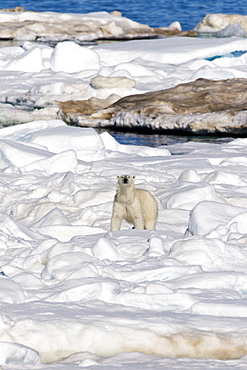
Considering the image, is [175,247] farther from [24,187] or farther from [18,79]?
[18,79]

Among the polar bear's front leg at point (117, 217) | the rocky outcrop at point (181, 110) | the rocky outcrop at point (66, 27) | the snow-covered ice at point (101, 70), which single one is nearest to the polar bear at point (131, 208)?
the polar bear's front leg at point (117, 217)

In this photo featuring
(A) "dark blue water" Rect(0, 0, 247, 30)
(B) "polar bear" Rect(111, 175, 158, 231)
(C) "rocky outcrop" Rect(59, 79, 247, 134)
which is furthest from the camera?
(A) "dark blue water" Rect(0, 0, 247, 30)

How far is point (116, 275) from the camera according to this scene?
509 cm

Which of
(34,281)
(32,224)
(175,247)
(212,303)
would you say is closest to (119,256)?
(175,247)

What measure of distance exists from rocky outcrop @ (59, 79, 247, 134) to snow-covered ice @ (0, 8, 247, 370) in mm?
1762

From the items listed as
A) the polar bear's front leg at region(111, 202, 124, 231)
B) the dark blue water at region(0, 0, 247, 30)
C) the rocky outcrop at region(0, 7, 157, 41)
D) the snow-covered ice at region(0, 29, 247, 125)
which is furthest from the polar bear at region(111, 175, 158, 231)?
the dark blue water at region(0, 0, 247, 30)

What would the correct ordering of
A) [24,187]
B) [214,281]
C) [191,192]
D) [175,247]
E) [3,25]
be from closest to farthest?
1. [214,281]
2. [175,247]
3. [191,192]
4. [24,187]
5. [3,25]

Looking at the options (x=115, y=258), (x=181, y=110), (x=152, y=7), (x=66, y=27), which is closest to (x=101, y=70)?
(x=181, y=110)

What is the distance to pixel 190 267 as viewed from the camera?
5.19m

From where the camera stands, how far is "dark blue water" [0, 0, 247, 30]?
43.7 m

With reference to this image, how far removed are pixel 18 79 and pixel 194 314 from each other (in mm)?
16741

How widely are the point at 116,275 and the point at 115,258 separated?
49 centimetres

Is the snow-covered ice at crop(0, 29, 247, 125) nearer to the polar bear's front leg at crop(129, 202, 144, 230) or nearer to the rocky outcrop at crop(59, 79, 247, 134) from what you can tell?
the rocky outcrop at crop(59, 79, 247, 134)

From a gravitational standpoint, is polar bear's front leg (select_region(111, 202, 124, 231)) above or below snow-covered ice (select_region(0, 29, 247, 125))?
above
